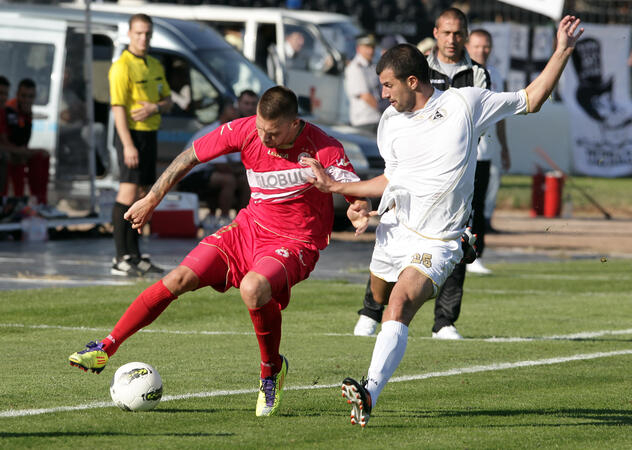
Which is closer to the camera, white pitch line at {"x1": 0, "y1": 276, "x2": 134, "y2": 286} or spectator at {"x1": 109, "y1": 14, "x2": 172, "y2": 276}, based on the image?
white pitch line at {"x1": 0, "y1": 276, "x2": 134, "y2": 286}

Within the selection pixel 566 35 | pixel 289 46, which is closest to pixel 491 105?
pixel 566 35

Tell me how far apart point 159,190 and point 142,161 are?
602 cm

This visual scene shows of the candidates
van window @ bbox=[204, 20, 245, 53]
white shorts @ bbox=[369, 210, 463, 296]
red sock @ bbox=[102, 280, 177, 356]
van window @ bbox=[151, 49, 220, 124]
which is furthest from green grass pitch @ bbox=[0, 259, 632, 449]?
van window @ bbox=[204, 20, 245, 53]

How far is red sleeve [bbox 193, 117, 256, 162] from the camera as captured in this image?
7094 millimetres

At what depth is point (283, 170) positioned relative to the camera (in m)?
7.12

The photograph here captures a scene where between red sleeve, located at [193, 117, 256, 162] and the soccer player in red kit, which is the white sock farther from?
red sleeve, located at [193, 117, 256, 162]

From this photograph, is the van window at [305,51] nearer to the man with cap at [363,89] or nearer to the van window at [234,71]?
the man with cap at [363,89]

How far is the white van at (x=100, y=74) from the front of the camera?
1753cm

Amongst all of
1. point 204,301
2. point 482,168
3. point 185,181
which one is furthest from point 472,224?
point 185,181

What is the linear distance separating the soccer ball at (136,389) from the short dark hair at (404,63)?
6.50 feet

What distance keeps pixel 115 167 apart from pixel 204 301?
6.91m

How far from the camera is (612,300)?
12.5 meters

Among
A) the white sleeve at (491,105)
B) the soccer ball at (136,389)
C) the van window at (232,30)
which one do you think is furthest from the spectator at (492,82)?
the van window at (232,30)

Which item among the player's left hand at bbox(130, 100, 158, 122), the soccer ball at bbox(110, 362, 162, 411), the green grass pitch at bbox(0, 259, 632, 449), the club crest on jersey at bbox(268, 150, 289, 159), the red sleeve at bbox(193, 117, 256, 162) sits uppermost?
the red sleeve at bbox(193, 117, 256, 162)
